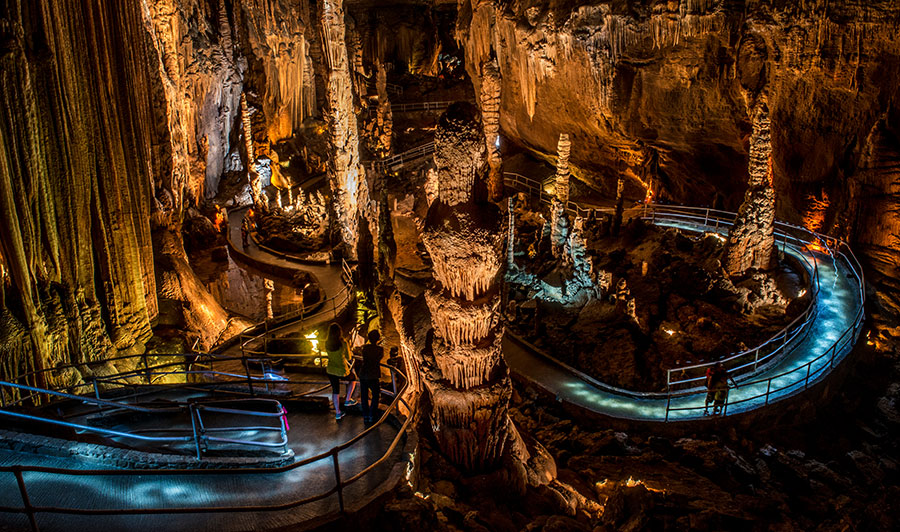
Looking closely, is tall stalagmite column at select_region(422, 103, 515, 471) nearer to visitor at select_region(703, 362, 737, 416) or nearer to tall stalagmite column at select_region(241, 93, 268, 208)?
visitor at select_region(703, 362, 737, 416)

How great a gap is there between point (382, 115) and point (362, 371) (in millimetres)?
15511

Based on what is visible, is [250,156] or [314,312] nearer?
[314,312]

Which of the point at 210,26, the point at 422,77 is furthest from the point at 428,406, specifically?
the point at 422,77

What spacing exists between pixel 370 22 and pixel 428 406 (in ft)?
85.3

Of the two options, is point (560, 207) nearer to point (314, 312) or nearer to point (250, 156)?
point (314, 312)

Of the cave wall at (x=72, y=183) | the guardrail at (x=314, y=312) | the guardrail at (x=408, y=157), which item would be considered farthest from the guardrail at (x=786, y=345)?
the guardrail at (x=408, y=157)

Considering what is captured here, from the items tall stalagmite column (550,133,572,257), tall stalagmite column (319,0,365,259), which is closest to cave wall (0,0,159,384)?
tall stalagmite column (319,0,365,259)

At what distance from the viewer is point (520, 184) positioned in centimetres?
2173

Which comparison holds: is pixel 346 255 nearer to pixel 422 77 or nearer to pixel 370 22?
pixel 422 77

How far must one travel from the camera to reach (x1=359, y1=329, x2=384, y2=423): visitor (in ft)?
20.3

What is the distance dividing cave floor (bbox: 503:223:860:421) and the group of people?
5.24 meters

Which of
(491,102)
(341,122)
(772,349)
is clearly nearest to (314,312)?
(341,122)

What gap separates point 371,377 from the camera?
20.3ft

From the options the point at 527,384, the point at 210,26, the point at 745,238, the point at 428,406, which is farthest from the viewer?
the point at 210,26
